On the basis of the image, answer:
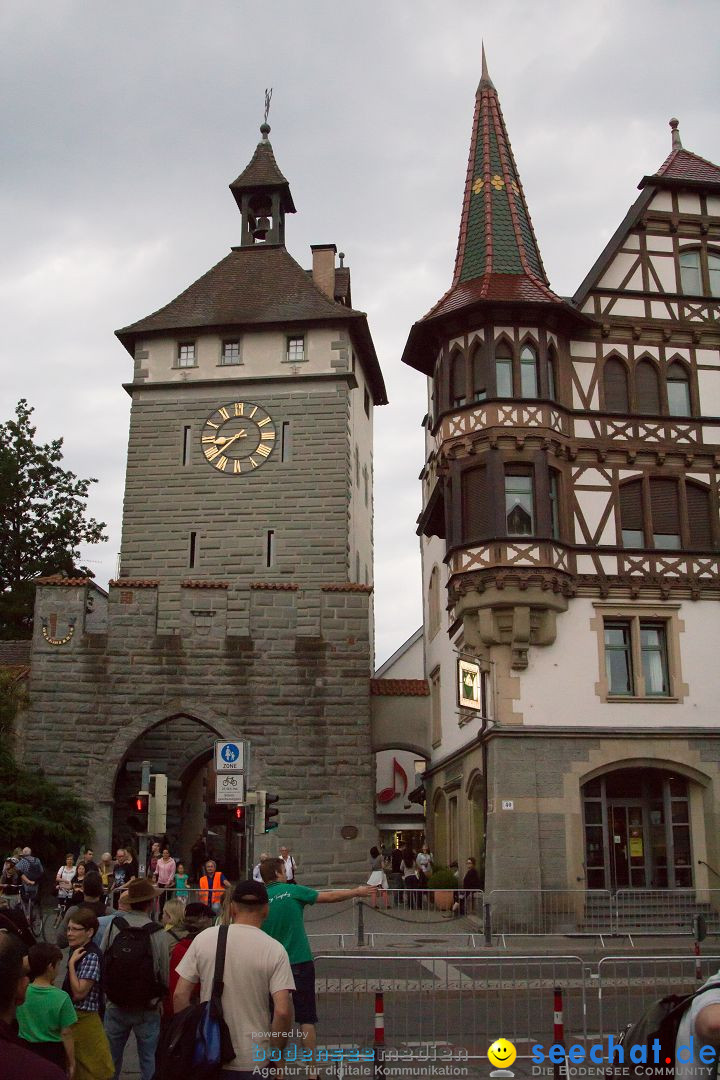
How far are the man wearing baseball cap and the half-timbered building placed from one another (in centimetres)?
1464

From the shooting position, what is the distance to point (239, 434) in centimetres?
3472

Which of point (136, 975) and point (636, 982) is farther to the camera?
point (636, 982)

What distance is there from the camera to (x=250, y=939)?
5.88 metres

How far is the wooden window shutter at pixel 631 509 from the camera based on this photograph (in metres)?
24.4

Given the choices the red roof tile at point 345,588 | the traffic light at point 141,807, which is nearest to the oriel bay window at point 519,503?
the red roof tile at point 345,588

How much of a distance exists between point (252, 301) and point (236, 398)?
367 centimetres

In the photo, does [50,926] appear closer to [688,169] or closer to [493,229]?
[493,229]

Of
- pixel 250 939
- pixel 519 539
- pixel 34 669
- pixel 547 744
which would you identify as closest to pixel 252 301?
pixel 34 669

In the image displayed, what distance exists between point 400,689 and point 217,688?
483 centimetres

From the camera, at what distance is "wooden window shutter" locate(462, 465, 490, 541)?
23.8 meters

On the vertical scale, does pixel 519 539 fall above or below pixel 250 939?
above

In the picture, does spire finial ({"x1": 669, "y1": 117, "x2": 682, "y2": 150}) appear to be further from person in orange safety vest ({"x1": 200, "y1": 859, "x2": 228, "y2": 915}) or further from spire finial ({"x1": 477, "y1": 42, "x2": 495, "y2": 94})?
person in orange safety vest ({"x1": 200, "y1": 859, "x2": 228, "y2": 915})

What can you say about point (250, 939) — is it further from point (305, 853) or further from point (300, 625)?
point (300, 625)

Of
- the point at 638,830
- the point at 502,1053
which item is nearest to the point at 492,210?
the point at 638,830
